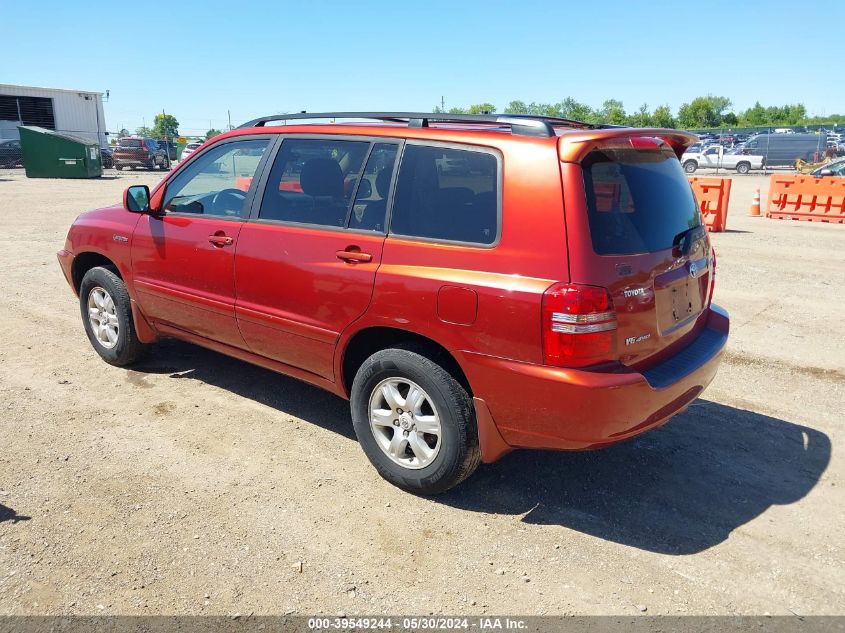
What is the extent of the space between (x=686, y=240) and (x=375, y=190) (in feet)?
5.45

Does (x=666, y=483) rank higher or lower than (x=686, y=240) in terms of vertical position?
lower

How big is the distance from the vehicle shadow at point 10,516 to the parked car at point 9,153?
3814cm

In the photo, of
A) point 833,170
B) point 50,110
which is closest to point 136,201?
point 833,170

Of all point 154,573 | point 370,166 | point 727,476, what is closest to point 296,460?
point 154,573

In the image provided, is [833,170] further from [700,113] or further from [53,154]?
[700,113]

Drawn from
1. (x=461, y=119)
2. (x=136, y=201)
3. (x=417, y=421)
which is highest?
(x=461, y=119)

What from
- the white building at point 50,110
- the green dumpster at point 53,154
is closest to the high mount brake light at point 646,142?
the green dumpster at point 53,154

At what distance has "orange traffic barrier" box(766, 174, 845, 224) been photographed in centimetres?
1518

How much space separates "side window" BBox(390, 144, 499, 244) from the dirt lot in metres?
1.41

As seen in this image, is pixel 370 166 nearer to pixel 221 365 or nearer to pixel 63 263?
pixel 221 365

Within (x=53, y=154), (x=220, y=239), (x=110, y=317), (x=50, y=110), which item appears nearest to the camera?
(x=220, y=239)

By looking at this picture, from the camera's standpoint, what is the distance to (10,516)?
341 cm

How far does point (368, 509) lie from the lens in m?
3.55

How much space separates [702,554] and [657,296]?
1.21 m
